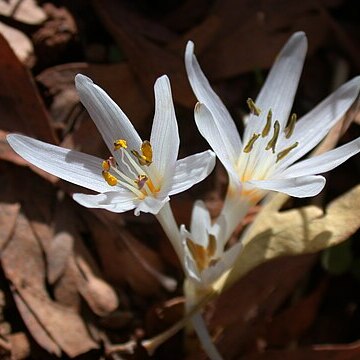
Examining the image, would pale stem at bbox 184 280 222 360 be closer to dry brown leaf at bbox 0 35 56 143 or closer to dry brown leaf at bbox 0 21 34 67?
dry brown leaf at bbox 0 35 56 143

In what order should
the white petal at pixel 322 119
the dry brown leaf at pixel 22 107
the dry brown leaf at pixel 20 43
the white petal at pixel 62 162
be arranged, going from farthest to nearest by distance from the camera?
the dry brown leaf at pixel 20 43 < the dry brown leaf at pixel 22 107 < the white petal at pixel 322 119 < the white petal at pixel 62 162

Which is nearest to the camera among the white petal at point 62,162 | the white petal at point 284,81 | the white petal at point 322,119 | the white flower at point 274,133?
the white petal at point 62,162

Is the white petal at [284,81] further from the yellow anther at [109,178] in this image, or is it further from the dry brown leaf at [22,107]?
the dry brown leaf at [22,107]

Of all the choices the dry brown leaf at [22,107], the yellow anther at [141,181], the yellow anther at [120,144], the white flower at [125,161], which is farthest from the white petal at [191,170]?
the dry brown leaf at [22,107]

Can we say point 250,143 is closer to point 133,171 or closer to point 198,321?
point 133,171

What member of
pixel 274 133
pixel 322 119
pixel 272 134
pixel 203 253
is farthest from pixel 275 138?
pixel 203 253

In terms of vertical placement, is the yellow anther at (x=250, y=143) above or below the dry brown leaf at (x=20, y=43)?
below
